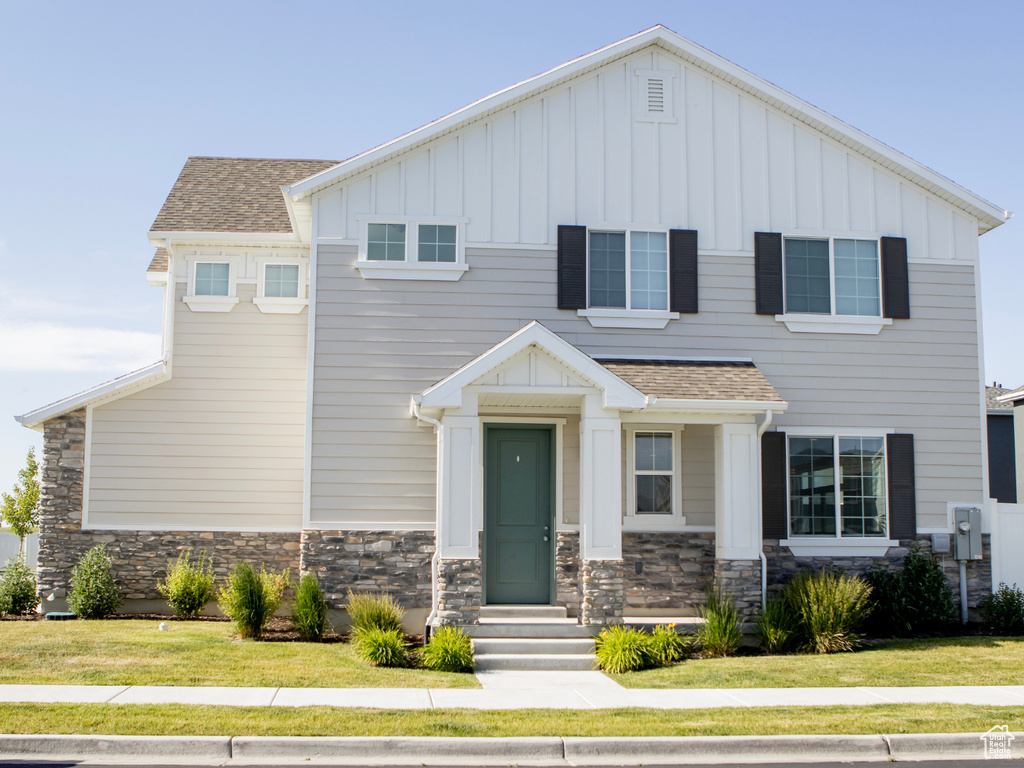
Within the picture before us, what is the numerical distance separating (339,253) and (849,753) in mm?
9231

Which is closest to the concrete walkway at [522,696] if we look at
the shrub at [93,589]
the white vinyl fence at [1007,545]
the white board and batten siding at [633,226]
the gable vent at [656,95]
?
the white board and batten siding at [633,226]

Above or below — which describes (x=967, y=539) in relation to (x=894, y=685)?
above

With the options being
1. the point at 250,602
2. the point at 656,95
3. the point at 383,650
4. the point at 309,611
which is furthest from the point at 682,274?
the point at 250,602

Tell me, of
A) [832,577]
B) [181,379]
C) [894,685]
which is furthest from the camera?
[181,379]

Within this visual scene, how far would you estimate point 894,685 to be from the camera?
9961mm

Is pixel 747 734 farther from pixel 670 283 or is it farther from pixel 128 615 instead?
pixel 128 615

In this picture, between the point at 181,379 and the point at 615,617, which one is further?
the point at 181,379

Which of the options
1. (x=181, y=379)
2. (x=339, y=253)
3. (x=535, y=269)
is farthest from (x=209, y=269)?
(x=535, y=269)

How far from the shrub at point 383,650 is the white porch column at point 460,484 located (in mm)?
1271

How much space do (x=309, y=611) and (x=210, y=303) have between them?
5483 millimetres

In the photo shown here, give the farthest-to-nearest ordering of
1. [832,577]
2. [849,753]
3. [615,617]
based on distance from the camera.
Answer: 1. [832,577]
2. [615,617]
3. [849,753]

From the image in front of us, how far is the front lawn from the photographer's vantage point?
24.9ft

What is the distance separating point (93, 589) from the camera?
44.9 ft

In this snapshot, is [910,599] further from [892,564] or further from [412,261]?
[412,261]
